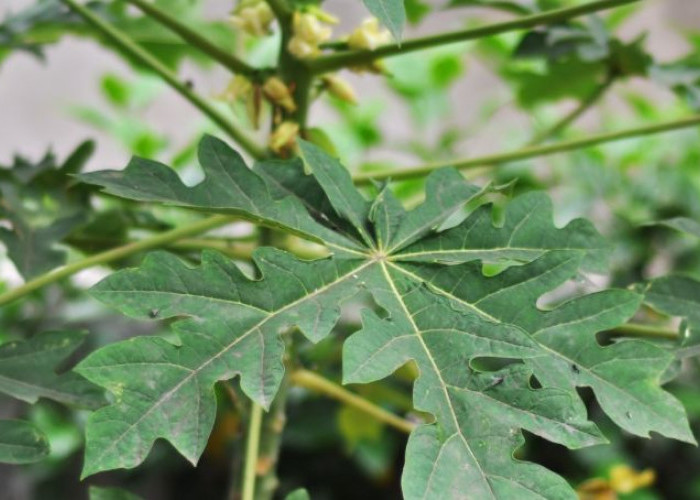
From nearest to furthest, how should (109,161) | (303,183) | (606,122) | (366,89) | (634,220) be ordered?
(303,183) → (634,220) → (606,122) → (109,161) → (366,89)

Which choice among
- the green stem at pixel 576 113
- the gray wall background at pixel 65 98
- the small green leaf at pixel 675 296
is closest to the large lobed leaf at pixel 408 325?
the small green leaf at pixel 675 296

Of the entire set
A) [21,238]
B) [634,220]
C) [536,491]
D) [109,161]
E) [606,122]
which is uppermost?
[109,161]

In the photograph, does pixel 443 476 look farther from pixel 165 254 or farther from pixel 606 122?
pixel 606 122

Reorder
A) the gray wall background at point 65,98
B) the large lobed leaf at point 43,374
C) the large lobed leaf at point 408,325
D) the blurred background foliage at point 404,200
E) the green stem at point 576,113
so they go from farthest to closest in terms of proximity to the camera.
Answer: the gray wall background at point 65,98 → the blurred background foliage at point 404,200 → the green stem at point 576,113 → the large lobed leaf at point 43,374 → the large lobed leaf at point 408,325

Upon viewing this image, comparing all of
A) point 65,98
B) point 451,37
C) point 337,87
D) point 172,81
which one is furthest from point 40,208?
point 65,98

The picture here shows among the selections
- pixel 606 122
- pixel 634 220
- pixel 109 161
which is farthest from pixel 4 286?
pixel 109 161

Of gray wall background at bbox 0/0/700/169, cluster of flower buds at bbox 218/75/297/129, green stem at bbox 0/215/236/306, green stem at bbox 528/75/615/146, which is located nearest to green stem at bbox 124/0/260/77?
cluster of flower buds at bbox 218/75/297/129

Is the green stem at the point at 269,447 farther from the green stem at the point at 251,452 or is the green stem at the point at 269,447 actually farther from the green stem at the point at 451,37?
the green stem at the point at 451,37
